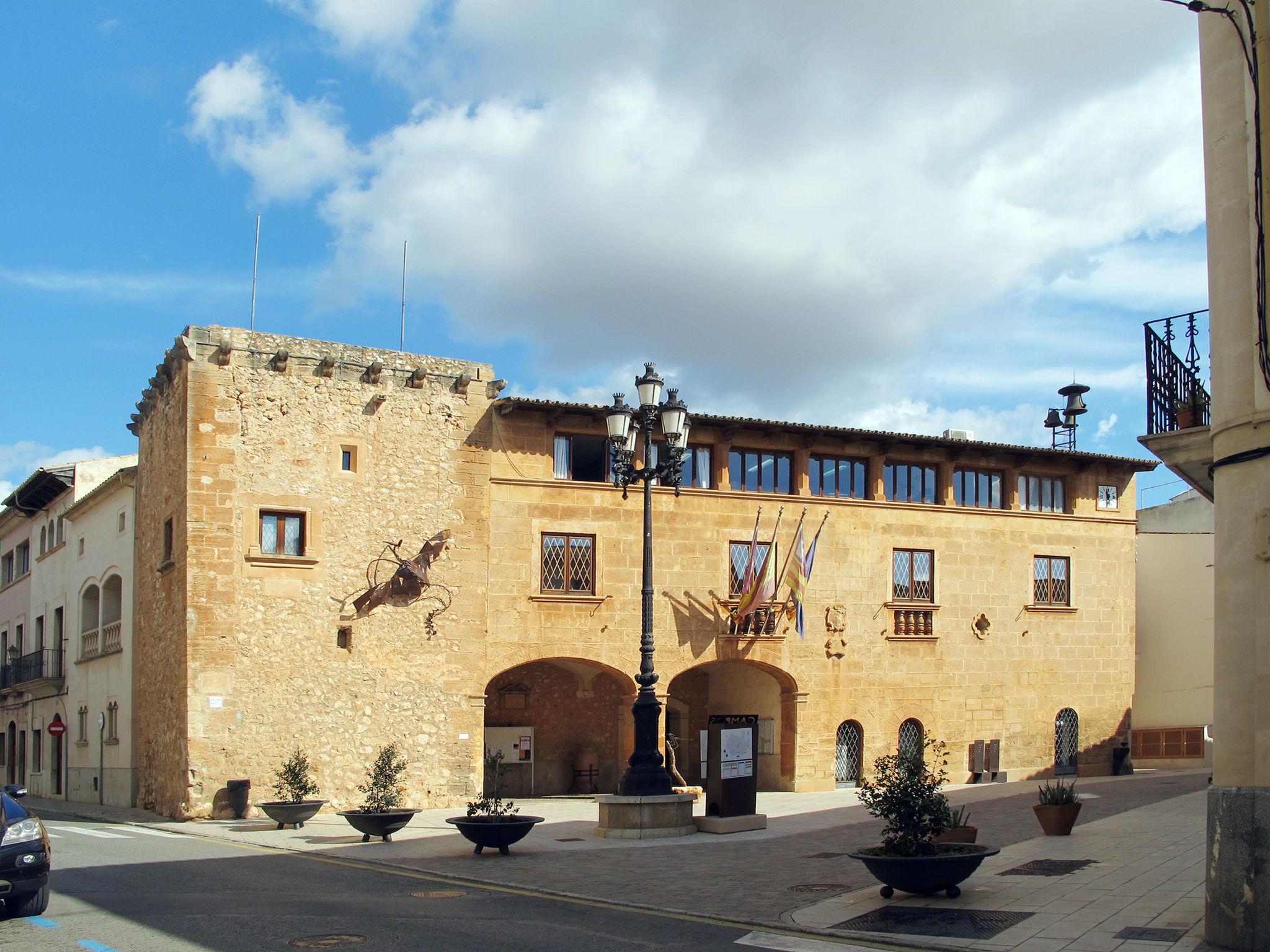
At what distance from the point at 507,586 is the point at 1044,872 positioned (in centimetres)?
1567

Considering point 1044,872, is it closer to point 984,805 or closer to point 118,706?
point 984,805

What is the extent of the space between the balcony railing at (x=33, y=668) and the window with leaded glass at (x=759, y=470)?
21712 millimetres

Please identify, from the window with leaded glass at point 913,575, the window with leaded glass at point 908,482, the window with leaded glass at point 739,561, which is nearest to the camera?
the window with leaded glass at point 739,561

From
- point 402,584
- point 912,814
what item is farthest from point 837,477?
point 912,814

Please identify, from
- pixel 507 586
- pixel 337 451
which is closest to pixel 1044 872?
pixel 507 586

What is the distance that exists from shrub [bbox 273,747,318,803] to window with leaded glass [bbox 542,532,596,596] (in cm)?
652

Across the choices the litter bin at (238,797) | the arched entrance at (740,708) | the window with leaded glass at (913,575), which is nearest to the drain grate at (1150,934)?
the litter bin at (238,797)

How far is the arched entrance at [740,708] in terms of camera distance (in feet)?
96.5

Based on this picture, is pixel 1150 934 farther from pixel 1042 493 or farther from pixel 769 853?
pixel 1042 493

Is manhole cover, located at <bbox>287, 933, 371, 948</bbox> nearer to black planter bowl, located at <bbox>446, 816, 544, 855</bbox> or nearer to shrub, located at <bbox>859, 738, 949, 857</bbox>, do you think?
A: shrub, located at <bbox>859, 738, 949, 857</bbox>

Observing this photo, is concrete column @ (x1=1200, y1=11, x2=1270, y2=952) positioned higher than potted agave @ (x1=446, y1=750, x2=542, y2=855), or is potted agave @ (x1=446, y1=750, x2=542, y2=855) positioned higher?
concrete column @ (x1=1200, y1=11, x2=1270, y2=952)

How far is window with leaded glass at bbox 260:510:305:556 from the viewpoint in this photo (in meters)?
25.5

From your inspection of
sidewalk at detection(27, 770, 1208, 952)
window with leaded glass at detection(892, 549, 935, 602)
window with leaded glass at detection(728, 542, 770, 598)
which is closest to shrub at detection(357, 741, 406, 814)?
sidewalk at detection(27, 770, 1208, 952)

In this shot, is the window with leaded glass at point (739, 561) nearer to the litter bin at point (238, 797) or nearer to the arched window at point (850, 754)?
the arched window at point (850, 754)
